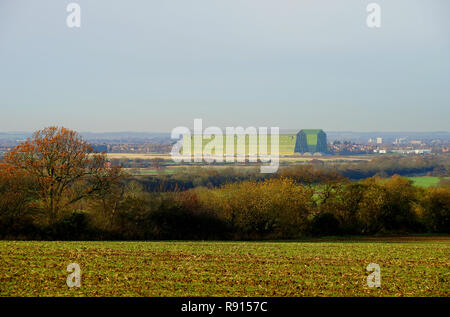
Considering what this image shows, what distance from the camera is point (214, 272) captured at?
15.7 metres

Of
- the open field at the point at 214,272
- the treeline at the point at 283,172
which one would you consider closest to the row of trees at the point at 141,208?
the treeline at the point at 283,172

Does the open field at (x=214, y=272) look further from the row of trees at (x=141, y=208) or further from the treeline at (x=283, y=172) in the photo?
the treeline at (x=283, y=172)

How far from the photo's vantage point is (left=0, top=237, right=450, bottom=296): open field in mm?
12969

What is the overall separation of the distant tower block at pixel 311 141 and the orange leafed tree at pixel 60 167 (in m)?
80.2

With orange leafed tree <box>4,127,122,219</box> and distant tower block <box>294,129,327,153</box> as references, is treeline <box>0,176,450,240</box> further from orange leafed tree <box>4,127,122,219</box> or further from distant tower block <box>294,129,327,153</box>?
distant tower block <box>294,129,327,153</box>

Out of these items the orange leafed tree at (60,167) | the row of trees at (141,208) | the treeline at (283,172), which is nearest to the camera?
the row of trees at (141,208)

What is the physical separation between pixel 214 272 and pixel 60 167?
20.1m

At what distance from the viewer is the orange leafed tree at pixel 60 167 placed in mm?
31531

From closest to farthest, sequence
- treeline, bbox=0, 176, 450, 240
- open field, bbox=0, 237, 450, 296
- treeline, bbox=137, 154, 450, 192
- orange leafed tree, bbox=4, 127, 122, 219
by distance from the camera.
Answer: open field, bbox=0, 237, 450, 296
treeline, bbox=0, 176, 450, 240
orange leafed tree, bbox=4, 127, 122, 219
treeline, bbox=137, 154, 450, 192

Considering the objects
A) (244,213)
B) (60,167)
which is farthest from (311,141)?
(60,167)

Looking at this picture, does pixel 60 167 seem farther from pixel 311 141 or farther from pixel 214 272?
pixel 311 141

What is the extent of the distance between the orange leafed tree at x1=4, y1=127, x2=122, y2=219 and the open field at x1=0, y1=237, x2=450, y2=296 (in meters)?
11.1

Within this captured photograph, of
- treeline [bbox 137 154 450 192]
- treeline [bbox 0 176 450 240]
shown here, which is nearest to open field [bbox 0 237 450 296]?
treeline [bbox 0 176 450 240]
